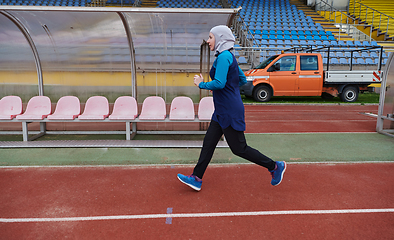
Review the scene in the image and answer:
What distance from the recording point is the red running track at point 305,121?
25.8 feet

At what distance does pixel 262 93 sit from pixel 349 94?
418cm

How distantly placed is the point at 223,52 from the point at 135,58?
4.11 metres

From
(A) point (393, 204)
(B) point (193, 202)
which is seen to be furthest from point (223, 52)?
(A) point (393, 204)

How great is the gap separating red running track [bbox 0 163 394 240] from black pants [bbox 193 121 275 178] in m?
0.43

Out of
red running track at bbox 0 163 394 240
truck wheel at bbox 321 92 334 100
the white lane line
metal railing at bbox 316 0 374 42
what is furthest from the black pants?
metal railing at bbox 316 0 374 42

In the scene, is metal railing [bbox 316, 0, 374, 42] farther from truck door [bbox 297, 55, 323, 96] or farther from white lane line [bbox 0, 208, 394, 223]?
white lane line [bbox 0, 208, 394, 223]

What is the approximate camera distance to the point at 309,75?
13148mm

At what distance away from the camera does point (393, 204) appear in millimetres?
3461

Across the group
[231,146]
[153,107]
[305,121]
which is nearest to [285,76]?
[305,121]

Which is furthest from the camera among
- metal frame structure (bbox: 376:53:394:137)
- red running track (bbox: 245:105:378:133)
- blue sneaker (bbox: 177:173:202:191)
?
red running track (bbox: 245:105:378:133)

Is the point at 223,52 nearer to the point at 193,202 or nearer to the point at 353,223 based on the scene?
the point at 193,202

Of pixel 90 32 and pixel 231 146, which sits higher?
pixel 90 32

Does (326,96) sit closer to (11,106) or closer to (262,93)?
(262,93)

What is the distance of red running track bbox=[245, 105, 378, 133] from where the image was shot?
25.8 feet
